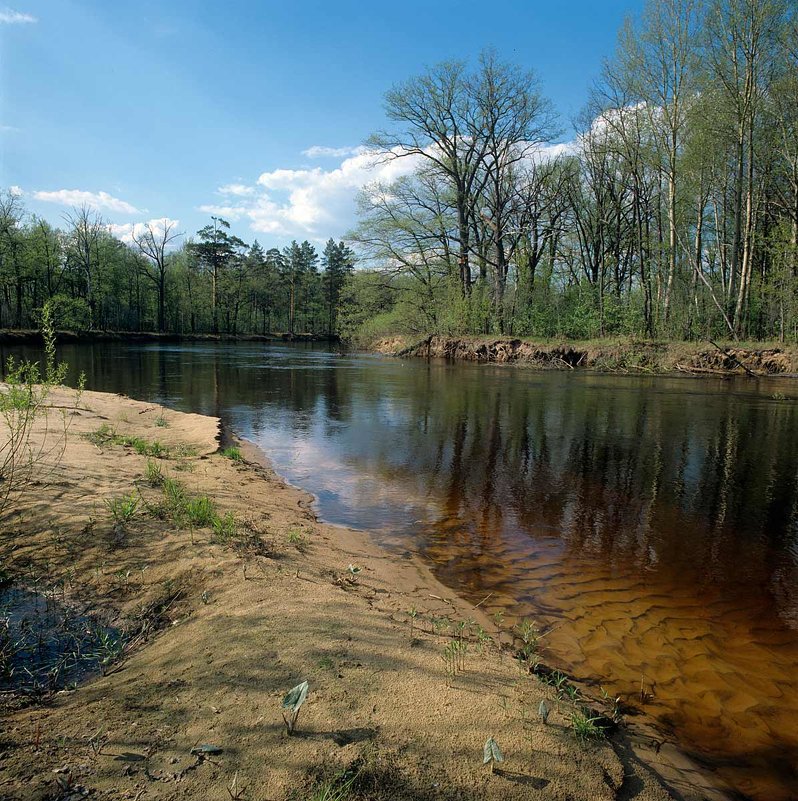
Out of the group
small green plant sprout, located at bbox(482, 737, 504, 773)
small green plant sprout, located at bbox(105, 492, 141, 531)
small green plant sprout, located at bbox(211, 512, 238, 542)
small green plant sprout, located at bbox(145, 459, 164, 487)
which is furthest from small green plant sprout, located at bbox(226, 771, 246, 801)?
small green plant sprout, located at bbox(145, 459, 164, 487)

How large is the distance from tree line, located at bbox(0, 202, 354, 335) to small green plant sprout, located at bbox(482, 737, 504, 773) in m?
47.9

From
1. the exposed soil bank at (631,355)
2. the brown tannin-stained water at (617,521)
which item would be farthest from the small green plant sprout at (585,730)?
the exposed soil bank at (631,355)

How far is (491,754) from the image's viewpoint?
2.03 m

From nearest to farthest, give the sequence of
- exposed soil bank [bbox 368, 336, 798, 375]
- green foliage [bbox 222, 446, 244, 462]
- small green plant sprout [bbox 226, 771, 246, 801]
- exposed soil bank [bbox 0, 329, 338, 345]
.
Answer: small green plant sprout [bbox 226, 771, 246, 801] → green foliage [bbox 222, 446, 244, 462] → exposed soil bank [bbox 368, 336, 798, 375] → exposed soil bank [bbox 0, 329, 338, 345]

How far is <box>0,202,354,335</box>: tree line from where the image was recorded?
173 feet

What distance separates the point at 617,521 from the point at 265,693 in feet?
17.7

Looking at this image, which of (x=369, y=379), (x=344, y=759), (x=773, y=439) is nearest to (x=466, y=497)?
(x=344, y=759)

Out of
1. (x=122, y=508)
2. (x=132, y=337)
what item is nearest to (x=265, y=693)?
(x=122, y=508)

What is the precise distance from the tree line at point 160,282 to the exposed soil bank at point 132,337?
1.85 metres

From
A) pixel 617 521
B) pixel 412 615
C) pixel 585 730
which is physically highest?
pixel 585 730

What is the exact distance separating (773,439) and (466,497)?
8.19 m

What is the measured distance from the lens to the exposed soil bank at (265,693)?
190 centimetres

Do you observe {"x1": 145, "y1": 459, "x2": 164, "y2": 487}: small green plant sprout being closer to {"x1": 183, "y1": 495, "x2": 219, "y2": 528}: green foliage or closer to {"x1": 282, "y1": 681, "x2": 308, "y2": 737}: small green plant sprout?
{"x1": 183, "y1": 495, "x2": 219, "y2": 528}: green foliage

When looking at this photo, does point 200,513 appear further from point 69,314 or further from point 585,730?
point 69,314
